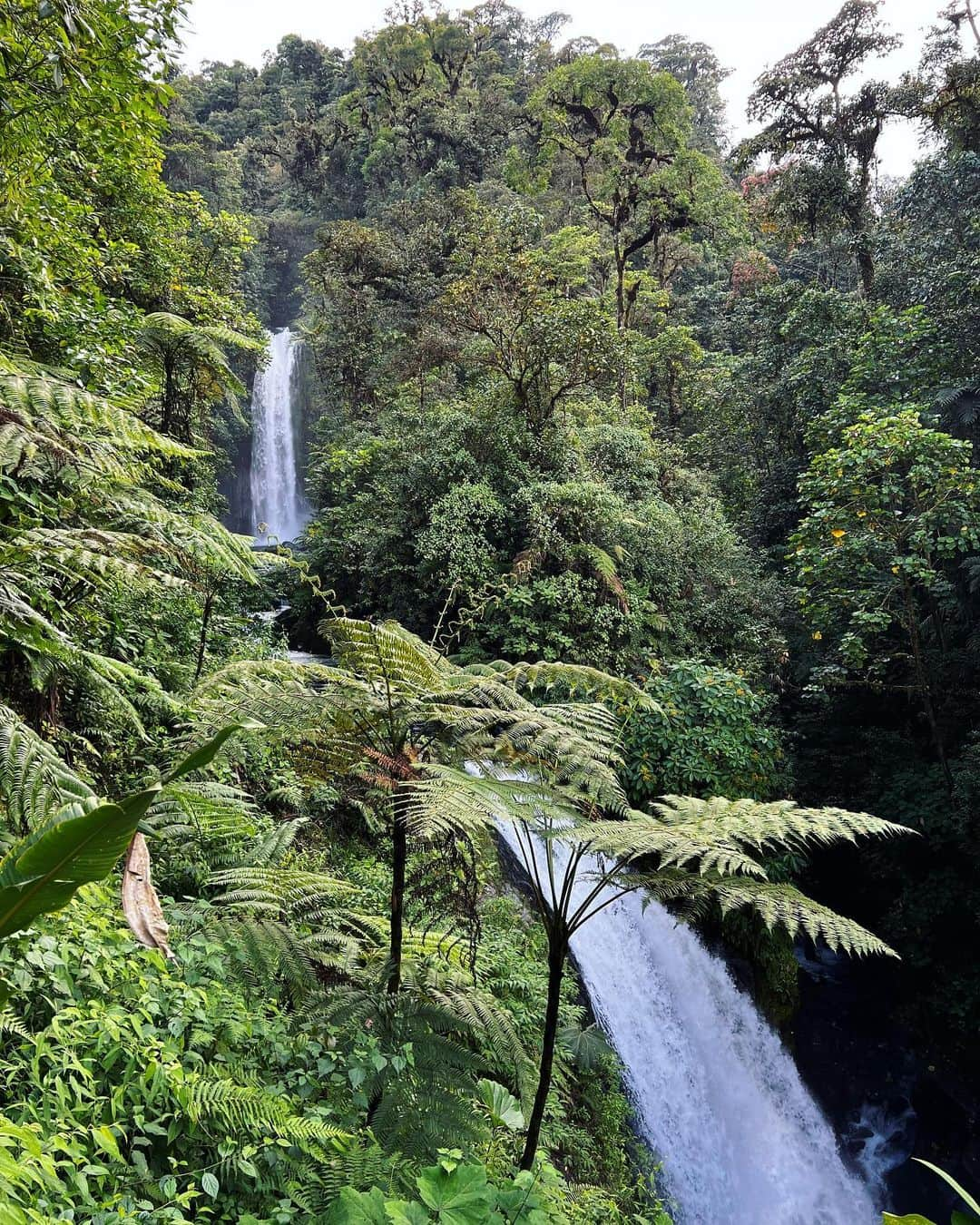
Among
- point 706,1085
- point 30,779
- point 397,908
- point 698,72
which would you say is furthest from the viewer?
point 698,72

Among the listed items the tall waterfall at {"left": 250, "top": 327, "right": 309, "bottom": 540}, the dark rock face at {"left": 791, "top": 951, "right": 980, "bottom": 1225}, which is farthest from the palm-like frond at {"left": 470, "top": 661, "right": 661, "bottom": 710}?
the tall waterfall at {"left": 250, "top": 327, "right": 309, "bottom": 540}

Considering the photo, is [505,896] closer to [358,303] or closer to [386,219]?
[358,303]

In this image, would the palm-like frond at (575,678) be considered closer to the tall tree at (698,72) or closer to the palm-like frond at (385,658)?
the palm-like frond at (385,658)

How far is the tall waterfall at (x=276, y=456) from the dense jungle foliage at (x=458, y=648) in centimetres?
503

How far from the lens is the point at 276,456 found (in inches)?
832

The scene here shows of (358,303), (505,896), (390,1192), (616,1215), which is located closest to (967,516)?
(505,896)

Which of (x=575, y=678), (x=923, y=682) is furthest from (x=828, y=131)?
(x=575, y=678)

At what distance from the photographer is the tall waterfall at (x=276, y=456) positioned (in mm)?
20750

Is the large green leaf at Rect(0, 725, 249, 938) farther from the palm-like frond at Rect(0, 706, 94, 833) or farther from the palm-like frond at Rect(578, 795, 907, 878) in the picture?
the palm-like frond at Rect(578, 795, 907, 878)

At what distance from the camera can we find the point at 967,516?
611 cm

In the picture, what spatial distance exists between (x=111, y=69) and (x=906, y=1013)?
9.90 metres

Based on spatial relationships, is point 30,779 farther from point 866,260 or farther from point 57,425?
point 866,260

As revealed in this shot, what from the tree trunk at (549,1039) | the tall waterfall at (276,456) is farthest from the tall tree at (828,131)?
the tall waterfall at (276,456)

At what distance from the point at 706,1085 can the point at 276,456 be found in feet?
64.9
